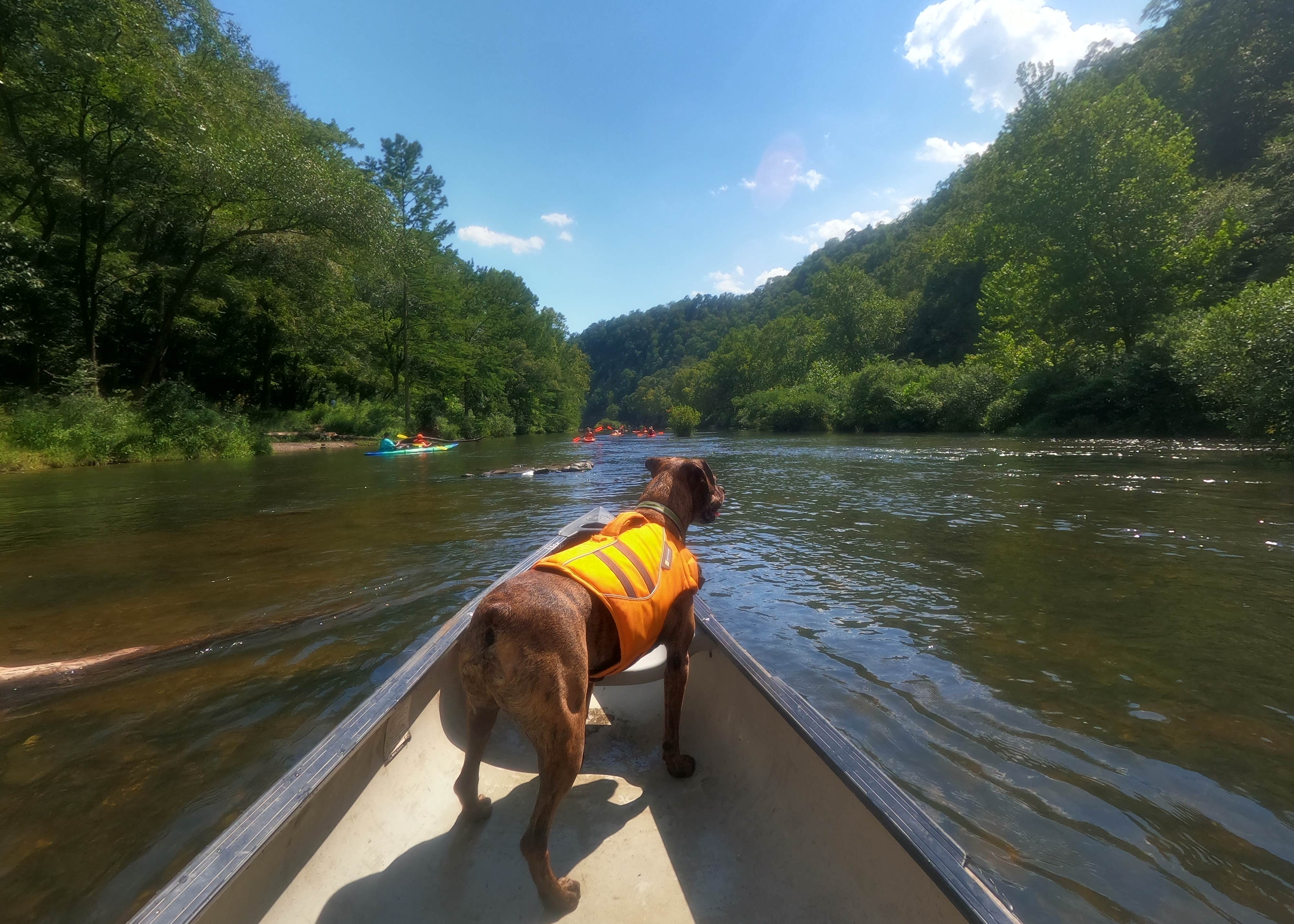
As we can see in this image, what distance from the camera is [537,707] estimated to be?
200 cm

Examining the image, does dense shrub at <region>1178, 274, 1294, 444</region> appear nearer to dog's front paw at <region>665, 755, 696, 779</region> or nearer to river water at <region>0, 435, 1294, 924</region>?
river water at <region>0, 435, 1294, 924</region>

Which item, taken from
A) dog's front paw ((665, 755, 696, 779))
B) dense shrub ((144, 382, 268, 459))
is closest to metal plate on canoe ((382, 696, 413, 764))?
dog's front paw ((665, 755, 696, 779))

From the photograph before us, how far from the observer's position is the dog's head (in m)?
3.29

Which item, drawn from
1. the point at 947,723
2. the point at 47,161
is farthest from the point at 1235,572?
the point at 47,161

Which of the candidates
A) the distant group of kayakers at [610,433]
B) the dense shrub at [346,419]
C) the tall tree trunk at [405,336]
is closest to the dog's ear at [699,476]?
the dense shrub at [346,419]

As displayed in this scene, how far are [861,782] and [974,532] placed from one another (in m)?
7.29

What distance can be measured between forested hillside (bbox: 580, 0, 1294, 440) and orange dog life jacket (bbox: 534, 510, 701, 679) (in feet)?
50.4

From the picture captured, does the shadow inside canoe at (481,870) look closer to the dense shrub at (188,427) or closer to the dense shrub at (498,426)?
the dense shrub at (188,427)

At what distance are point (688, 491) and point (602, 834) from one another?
1.69m

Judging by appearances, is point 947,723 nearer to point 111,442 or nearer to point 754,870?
point 754,870

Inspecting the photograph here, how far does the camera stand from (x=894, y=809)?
5.71 feet

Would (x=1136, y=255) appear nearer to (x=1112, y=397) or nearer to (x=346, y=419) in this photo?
(x=1112, y=397)

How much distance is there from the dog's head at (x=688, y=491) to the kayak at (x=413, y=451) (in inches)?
904

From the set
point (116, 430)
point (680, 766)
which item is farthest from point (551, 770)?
point (116, 430)
